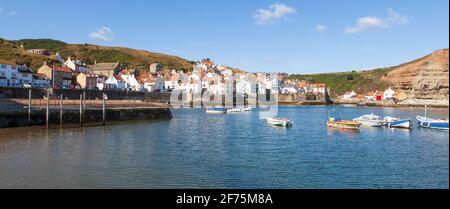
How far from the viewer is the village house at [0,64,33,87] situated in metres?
73.2

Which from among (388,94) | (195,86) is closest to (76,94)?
(195,86)

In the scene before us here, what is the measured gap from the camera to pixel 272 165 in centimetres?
2291

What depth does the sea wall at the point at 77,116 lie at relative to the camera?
1581 inches

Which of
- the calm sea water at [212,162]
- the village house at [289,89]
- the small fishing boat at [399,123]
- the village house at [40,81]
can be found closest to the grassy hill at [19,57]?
the village house at [40,81]

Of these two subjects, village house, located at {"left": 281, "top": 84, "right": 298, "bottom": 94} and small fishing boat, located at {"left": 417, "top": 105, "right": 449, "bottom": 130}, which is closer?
A: small fishing boat, located at {"left": 417, "top": 105, "right": 449, "bottom": 130}

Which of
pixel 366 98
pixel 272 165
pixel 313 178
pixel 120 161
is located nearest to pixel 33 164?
pixel 120 161

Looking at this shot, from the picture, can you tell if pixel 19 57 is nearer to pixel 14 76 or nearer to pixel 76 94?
pixel 14 76

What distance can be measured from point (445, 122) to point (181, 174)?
138ft

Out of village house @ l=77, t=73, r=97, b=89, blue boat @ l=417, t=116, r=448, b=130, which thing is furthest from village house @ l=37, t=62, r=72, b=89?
blue boat @ l=417, t=116, r=448, b=130

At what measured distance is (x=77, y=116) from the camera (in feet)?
156

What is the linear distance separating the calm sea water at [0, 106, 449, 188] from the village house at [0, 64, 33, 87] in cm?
4247

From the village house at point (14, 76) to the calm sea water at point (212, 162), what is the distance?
139 ft

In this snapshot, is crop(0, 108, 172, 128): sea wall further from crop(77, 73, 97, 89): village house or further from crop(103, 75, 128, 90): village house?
crop(103, 75, 128, 90): village house
